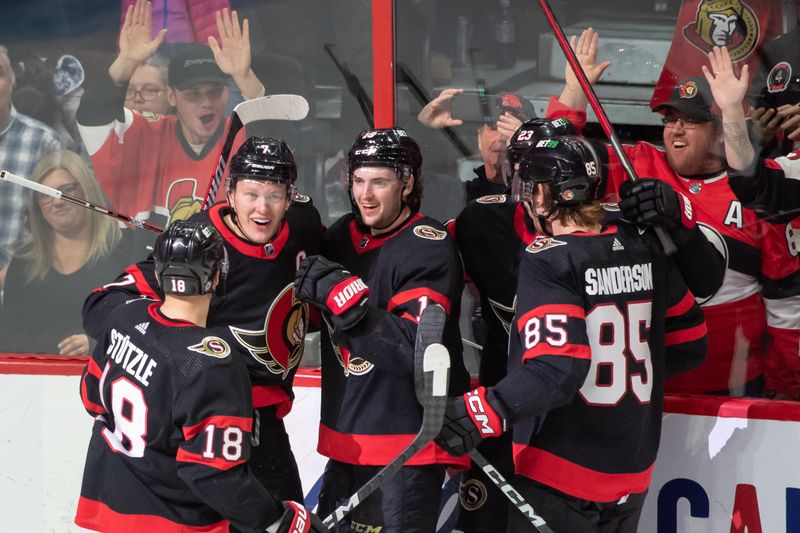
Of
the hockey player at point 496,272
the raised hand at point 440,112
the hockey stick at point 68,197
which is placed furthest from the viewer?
the raised hand at point 440,112

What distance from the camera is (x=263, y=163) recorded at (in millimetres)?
2709

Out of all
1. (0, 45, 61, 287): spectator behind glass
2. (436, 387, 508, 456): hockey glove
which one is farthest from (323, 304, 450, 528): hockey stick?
(0, 45, 61, 287): spectator behind glass

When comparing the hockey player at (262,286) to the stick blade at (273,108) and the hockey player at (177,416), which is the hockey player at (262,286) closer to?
the hockey player at (177,416)

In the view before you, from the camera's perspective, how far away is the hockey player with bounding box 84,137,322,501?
107 inches

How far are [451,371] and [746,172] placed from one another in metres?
1.18

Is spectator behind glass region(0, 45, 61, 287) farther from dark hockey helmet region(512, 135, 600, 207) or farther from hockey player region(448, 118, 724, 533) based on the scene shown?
dark hockey helmet region(512, 135, 600, 207)

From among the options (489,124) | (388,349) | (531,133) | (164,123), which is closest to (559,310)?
(388,349)

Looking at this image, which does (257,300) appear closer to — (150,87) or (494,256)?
(494,256)

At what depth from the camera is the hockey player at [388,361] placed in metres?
2.64

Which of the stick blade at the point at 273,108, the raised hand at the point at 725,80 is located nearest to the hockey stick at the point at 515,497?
the raised hand at the point at 725,80

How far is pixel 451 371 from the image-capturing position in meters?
2.74

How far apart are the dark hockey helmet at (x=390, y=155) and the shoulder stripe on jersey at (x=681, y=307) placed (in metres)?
0.72

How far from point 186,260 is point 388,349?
1.79 ft

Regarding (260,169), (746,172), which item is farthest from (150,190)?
(746,172)
